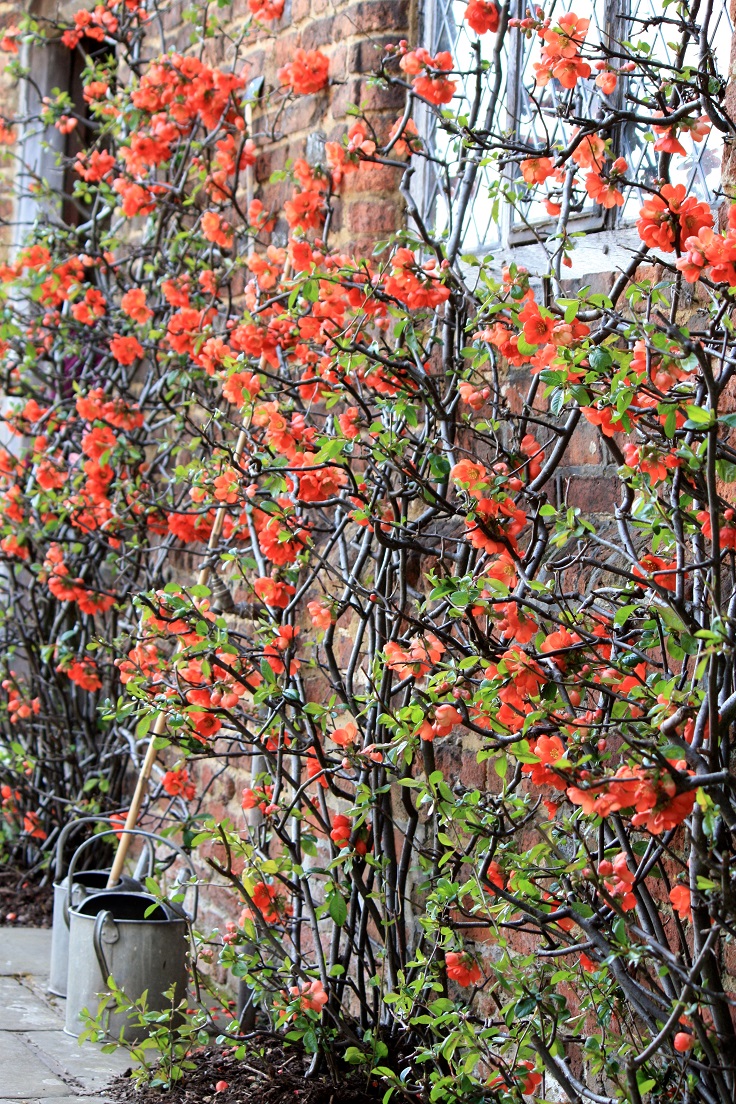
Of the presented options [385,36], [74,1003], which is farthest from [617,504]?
[74,1003]

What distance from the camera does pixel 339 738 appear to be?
7.83 ft

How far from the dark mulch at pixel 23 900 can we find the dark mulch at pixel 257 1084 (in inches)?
56.3

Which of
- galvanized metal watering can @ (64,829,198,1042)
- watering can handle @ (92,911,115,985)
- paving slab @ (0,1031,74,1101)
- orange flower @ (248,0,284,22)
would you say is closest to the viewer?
paving slab @ (0,1031,74,1101)

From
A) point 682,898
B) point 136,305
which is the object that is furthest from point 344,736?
point 136,305

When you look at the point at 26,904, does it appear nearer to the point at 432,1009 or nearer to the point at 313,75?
the point at 432,1009

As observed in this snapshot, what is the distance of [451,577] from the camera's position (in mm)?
2035

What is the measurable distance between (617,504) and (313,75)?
1.70 meters

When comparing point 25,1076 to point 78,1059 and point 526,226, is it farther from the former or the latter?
point 526,226

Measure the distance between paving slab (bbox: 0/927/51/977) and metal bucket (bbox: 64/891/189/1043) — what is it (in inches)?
23.4

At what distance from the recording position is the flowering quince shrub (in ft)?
6.08

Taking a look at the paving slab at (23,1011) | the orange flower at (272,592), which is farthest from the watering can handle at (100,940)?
the orange flower at (272,592)

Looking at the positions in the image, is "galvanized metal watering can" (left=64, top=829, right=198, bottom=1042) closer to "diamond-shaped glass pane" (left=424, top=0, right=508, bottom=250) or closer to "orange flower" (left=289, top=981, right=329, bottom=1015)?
"orange flower" (left=289, top=981, right=329, bottom=1015)

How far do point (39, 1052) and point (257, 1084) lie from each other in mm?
605

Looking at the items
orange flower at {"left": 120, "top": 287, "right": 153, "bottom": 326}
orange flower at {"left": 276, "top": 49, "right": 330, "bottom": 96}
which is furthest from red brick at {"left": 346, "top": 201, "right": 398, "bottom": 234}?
orange flower at {"left": 120, "top": 287, "right": 153, "bottom": 326}
